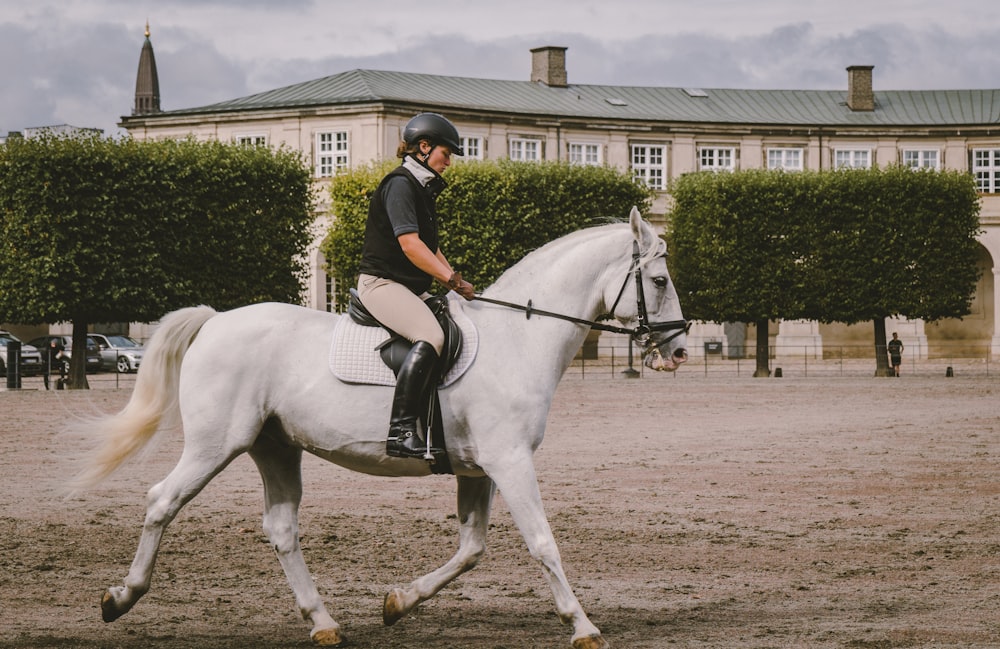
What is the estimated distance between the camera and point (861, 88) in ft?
243

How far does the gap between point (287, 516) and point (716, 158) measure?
65.0 meters

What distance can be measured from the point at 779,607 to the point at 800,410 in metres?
21.5

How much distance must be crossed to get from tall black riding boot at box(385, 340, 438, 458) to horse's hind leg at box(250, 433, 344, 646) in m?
1.00

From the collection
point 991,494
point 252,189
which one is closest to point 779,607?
point 991,494

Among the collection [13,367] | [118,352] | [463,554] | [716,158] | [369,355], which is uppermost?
[716,158]

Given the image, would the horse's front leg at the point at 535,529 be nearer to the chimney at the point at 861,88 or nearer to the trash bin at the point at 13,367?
the trash bin at the point at 13,367

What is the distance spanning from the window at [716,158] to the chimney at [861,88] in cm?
770

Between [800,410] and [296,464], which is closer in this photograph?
[296,464]

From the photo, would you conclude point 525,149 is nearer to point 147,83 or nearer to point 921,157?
point 921,157

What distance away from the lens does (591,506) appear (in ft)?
46.1

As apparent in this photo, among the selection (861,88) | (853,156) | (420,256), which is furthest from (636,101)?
(420,256)

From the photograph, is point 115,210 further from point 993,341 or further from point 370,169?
point 993,341

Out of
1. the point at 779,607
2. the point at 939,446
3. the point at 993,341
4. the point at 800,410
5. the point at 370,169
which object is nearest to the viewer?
the point at 779,607

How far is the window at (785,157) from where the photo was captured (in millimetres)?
71750
